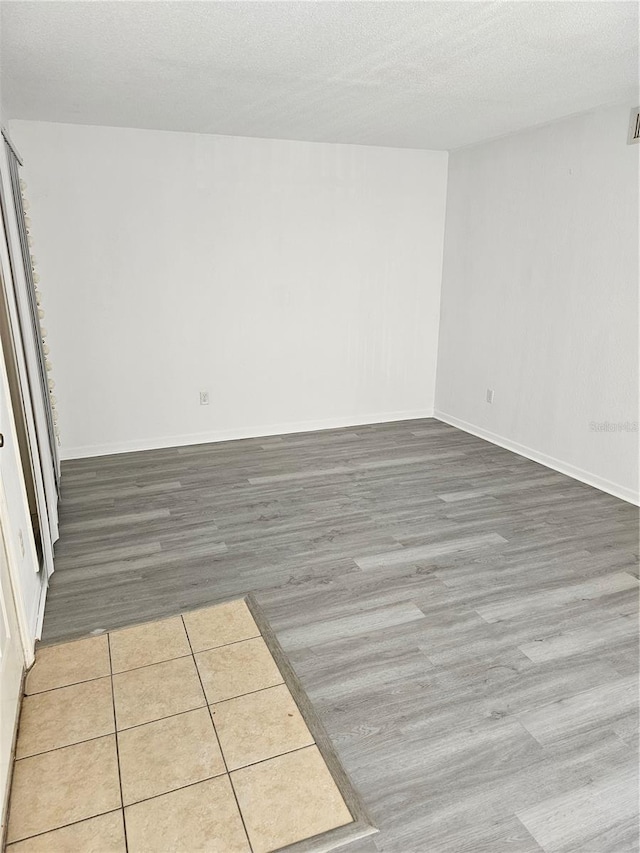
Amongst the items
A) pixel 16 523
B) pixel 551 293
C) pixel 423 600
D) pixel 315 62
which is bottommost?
pixel 423 600

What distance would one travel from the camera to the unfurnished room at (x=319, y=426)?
1.84 m

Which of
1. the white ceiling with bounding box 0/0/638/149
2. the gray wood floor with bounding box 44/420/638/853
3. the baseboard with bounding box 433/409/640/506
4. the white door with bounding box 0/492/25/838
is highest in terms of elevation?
the white ceiling with bounding box 0/0/638/149

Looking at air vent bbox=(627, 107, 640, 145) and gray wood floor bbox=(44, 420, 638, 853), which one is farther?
air vent bbox=(627, 107, 640, 145)

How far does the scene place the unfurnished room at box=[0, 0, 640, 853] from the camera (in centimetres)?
184

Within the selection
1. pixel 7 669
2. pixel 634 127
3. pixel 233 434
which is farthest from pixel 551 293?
pixel 7 669

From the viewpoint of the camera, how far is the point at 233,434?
200 inches

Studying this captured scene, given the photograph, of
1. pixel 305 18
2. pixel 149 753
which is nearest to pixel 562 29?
pixel 305 18

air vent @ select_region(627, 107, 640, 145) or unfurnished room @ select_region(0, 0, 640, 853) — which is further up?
air vent @ select_region(627, 107, 640, 145)

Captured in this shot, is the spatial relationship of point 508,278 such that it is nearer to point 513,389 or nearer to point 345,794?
point 513,389

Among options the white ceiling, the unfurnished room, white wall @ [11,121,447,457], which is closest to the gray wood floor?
the unfurnished room

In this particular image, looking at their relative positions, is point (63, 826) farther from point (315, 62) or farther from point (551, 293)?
point (551, 293)

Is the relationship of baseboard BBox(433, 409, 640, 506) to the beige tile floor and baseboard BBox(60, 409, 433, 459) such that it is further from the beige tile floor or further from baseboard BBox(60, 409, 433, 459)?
the beige tile floor

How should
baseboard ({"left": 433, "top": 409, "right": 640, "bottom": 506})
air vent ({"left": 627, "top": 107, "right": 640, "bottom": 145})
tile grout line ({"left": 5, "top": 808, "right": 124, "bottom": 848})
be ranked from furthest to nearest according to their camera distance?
1. baseboard ({"left": 433, "top": 409, "right": 640, "bottom": 506})
2. air vent ({"left": 627, "top": 107, "right": 640, "bottom": 145})
3. tile grout line ({"left": 5, "top": 808, "right": 124, "bottom": 848})

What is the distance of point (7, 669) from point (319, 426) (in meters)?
3.65
